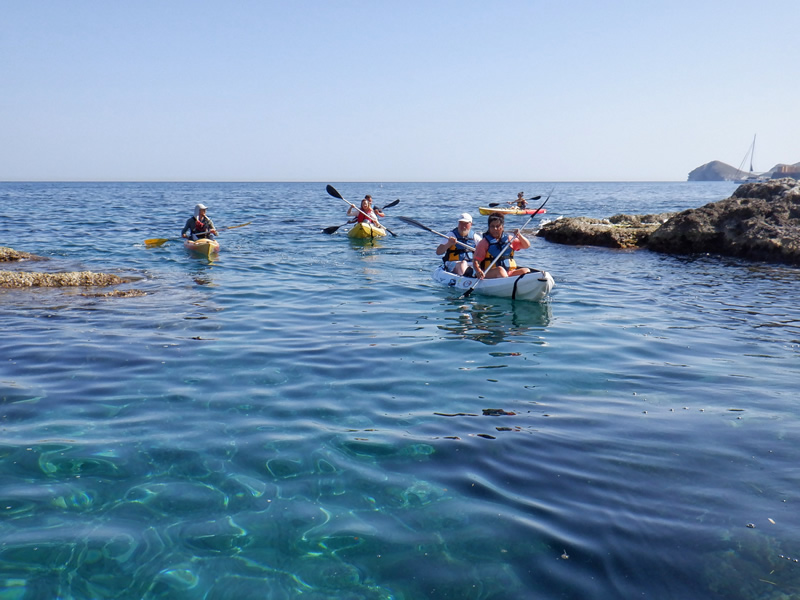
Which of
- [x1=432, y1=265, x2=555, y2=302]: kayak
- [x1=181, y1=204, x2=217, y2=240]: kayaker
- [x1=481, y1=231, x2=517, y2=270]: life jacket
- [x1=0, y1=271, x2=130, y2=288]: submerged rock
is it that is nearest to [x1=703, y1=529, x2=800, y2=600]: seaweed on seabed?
[x1=432, y1=265, x2=555, y2=302]: kayak

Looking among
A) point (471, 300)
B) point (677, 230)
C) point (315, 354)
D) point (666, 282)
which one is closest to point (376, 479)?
point (315, 354)

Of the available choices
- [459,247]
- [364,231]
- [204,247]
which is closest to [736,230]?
[459,247]

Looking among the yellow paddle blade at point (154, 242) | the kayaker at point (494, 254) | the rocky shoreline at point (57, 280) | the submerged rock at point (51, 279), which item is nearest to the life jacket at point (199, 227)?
the yellow paddle blade at point (154, 242)

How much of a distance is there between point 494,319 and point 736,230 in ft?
35.8

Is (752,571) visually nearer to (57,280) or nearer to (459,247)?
(459,247)

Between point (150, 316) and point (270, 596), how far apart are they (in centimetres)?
724

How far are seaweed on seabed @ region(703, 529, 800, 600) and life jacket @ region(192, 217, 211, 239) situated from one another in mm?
16977

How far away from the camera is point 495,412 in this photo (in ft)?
19.6

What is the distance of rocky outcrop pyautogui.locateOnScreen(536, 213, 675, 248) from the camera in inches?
805

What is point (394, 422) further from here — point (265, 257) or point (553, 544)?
point (265, 257)

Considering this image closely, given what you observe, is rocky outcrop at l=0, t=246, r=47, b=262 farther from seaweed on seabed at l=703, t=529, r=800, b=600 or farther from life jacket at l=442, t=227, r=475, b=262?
seaweed on seabed at l=703, t=529, r=800, b=600

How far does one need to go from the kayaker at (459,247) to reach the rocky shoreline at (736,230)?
8.17 m

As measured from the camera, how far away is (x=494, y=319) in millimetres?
10422

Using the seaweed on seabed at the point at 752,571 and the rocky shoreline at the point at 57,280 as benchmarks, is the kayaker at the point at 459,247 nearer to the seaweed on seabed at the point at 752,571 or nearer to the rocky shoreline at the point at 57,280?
the rocky shoreline at the point at 57,280
